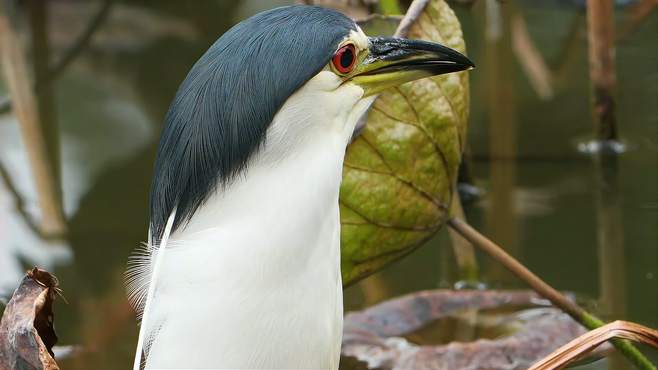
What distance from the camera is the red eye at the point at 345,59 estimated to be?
166 centimetres

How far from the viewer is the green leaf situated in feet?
6.79

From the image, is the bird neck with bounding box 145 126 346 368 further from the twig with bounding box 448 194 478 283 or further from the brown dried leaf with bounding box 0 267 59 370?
the twig with bounding box 448 194 478 283

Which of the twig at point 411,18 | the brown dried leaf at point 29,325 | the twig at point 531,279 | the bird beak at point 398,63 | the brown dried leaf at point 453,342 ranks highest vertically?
the twig at point 411,18

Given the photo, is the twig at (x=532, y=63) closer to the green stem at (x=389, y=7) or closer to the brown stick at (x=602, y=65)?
the brown stick at (x=602, y=65)

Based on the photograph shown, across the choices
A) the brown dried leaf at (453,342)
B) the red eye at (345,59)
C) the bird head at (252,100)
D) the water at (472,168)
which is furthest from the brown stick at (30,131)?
the red eye at (345,59)

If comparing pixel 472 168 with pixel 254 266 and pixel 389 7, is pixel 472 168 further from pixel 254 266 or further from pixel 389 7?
pixel 254 266

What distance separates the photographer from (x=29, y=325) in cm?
170

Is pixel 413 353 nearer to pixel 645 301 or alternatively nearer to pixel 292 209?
pixel 645 301

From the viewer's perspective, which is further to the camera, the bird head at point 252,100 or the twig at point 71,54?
the twig at point 71,54

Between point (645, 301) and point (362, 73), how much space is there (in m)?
1.19

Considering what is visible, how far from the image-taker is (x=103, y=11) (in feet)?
15.3

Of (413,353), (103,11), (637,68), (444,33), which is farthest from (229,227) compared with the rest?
(103,11)

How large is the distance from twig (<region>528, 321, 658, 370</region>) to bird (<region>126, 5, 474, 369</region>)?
333mm

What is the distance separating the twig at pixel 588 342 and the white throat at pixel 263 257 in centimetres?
34
